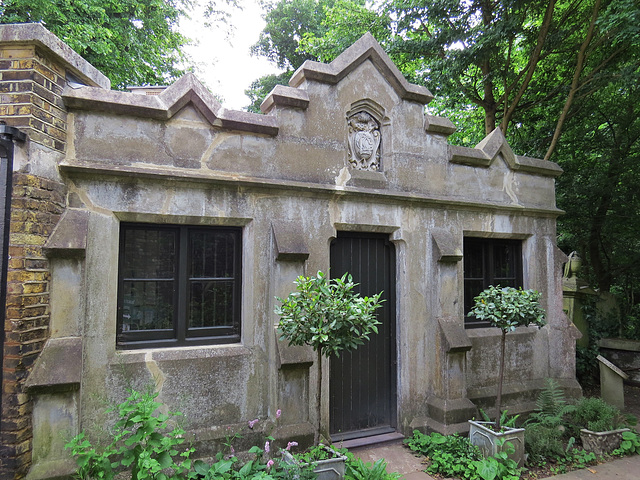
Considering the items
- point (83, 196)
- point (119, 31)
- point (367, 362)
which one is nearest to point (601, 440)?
point (367, 362)

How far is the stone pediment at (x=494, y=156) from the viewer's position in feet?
20.2

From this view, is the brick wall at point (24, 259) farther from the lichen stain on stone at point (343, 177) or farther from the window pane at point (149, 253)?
the lichen stain on stone at point (343, 177)

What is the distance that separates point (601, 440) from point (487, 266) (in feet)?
9.05

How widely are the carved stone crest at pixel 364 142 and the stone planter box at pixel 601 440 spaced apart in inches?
182

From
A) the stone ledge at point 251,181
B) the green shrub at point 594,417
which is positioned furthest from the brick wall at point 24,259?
the green shrub at point 594,417

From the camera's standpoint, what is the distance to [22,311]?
11.6 feet

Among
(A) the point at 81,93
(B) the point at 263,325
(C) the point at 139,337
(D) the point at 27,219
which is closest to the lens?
(D) the point at 27,219

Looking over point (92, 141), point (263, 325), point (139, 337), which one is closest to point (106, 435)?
point (139, 337)

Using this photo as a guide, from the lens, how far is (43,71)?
3.73 metres

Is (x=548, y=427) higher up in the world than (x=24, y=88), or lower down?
lower down

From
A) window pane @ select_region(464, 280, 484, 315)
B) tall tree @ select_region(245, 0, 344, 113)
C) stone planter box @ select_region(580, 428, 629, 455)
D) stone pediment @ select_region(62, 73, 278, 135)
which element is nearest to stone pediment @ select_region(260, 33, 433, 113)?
stone pediment @ select_region(62, 73, 278, 135)

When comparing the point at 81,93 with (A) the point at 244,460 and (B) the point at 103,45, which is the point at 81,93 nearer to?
(A) the point at 244,460

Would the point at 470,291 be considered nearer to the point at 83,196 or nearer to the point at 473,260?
the point at 473,260

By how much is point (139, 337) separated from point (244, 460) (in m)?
1.81
